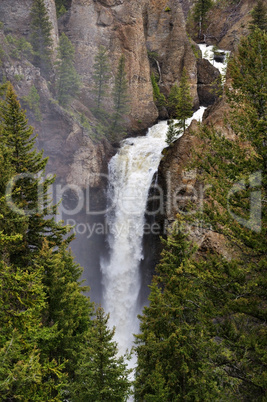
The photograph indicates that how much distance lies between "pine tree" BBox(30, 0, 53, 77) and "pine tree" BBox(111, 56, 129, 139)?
29.1 feet

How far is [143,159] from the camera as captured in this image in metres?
28.8

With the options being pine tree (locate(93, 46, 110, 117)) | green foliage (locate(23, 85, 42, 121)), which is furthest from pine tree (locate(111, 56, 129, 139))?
green foliage (locate(23, 85, 42, 121))

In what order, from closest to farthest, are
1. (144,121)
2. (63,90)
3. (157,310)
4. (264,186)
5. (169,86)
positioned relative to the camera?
(264,186) → (157,310) → (63,90) → (144,121) → (169,86)

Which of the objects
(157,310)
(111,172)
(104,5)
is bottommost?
(157,310)

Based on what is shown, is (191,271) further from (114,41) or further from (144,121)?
(114,41)

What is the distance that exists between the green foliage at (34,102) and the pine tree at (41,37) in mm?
6333

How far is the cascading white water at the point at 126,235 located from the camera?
82.9 feet

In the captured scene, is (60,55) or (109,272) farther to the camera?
(60,55)

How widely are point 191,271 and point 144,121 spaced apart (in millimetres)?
31428

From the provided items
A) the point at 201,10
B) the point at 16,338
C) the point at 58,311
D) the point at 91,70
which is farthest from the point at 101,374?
the point at 201,10

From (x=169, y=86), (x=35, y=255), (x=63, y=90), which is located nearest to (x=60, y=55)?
(x=63, y=90)

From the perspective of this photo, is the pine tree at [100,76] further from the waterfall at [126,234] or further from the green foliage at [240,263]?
the green foliage at [240,263]

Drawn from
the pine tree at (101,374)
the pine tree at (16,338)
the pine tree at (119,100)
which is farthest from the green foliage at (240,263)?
the pine tree at (119,100)

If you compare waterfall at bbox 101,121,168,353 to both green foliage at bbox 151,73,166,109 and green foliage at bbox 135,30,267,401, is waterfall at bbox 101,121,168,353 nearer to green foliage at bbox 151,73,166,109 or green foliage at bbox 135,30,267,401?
green foliage at bbox 151,73,166,109
